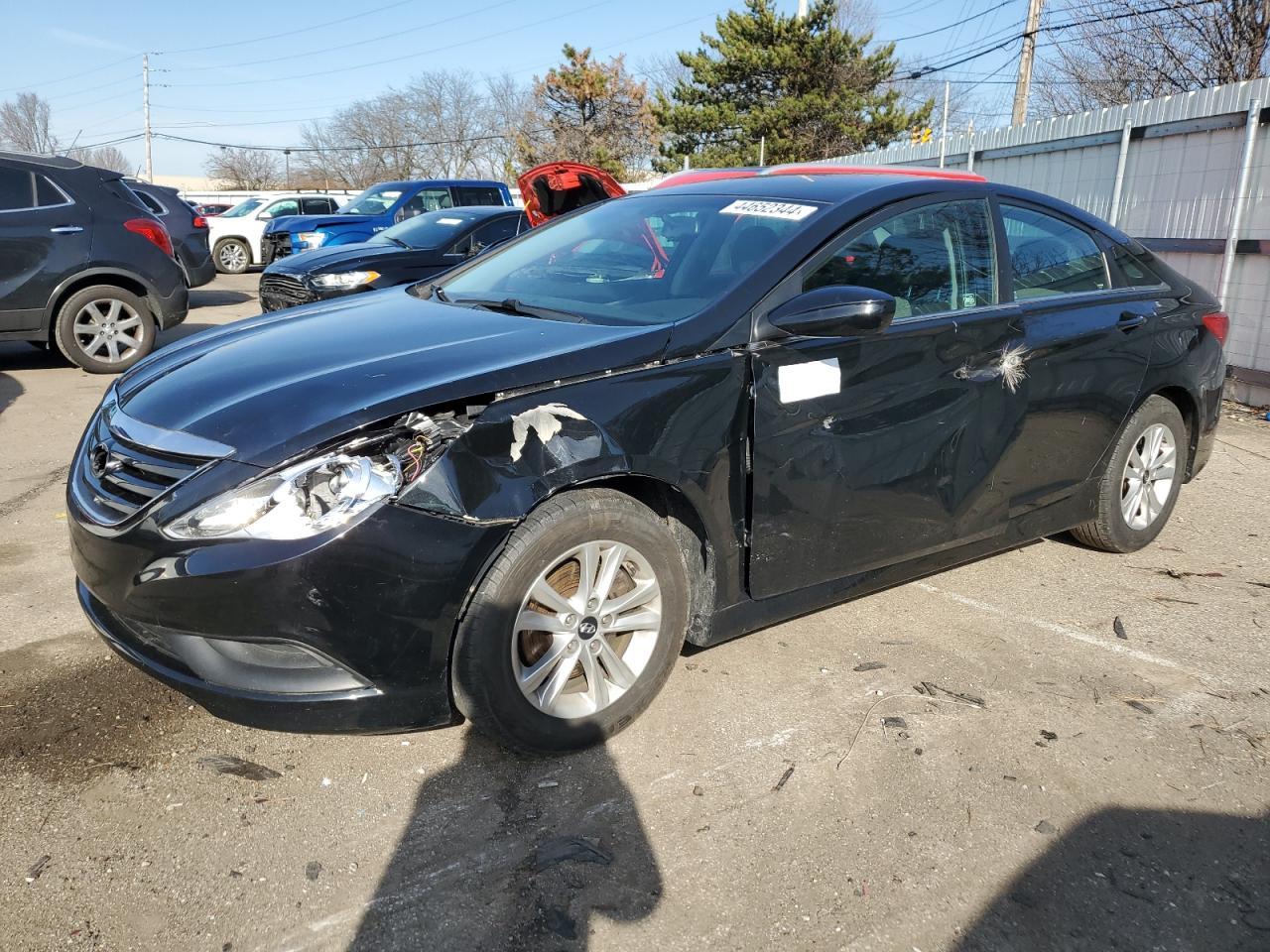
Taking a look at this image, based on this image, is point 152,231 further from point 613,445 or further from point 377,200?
point 377,200

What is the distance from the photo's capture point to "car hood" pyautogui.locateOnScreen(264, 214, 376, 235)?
15852 millimetres

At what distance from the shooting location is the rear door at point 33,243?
8.09 metres

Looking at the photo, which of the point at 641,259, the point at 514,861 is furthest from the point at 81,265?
the point at 514,861

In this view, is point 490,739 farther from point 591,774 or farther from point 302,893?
point 302,893

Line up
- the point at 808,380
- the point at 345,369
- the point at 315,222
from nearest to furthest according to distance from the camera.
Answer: the point at 345,369
the point at 808,380
the point at 315,222

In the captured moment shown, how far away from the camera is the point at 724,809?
2.67 metres

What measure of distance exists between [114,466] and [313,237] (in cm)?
1442

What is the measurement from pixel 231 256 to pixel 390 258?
1362 cm

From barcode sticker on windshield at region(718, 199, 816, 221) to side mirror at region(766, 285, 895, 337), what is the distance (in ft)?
1.44

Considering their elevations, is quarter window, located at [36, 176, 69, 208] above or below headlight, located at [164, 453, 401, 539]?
above

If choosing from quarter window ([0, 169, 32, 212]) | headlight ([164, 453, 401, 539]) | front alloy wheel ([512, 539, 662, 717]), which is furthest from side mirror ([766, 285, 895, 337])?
quarter window ([0, 169, 32, 212])

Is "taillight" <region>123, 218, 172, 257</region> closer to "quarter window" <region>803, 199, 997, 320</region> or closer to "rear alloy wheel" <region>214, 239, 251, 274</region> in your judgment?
"quarter window" <region>803, 199, 997, 320</region>

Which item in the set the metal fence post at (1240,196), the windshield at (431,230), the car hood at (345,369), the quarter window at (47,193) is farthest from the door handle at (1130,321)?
the quarter window at (47,193)

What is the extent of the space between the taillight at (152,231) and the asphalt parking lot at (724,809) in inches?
232
